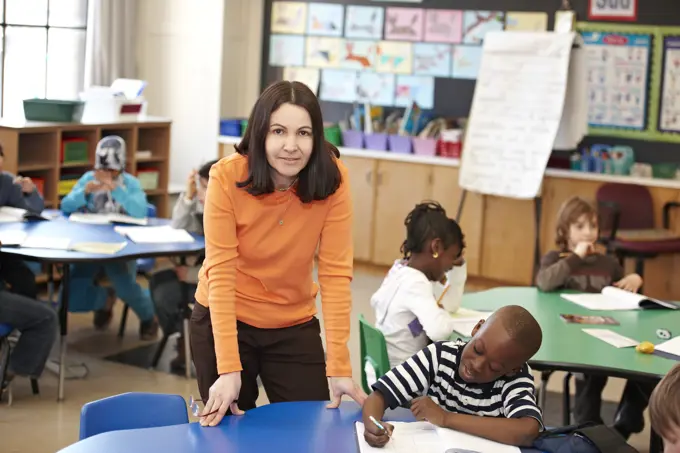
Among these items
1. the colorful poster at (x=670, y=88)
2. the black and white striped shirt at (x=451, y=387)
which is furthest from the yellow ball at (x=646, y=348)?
the colorful poster at (x=670, y=88)

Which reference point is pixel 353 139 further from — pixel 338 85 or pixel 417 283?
pixel 417 283

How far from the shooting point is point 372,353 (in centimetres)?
329

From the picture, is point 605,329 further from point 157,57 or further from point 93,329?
point 157,57

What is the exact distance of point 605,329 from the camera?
11.6ft

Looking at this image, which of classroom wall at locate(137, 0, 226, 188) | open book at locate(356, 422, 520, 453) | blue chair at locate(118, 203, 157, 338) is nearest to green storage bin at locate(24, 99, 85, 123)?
blue chair at locate(118, 203, 157, 338)

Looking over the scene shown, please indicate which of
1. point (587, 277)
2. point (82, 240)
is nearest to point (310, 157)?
point (587, 277)

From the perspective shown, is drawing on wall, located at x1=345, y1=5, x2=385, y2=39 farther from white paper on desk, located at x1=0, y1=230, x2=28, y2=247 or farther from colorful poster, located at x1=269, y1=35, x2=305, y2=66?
white paper on desk, located at x1=0, y1=230, x2=28, y2=247

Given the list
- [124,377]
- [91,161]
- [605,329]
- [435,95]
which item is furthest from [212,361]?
[435,95]

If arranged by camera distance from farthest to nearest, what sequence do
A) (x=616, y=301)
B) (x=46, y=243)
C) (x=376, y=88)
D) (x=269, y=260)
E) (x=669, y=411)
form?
(x=376, y=88)
(x=46, y=243)
(x=616, y=301)
(x=269, y=260)
(x=669, y=411)

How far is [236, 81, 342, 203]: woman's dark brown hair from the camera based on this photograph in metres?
2.27

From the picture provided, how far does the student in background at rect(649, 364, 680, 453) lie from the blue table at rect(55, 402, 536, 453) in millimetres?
331

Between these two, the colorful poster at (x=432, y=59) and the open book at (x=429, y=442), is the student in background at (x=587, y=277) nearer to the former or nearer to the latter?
the open book at (x=429, y=442)

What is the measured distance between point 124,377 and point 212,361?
2443 mm

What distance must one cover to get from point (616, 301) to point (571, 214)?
1.65 feet
